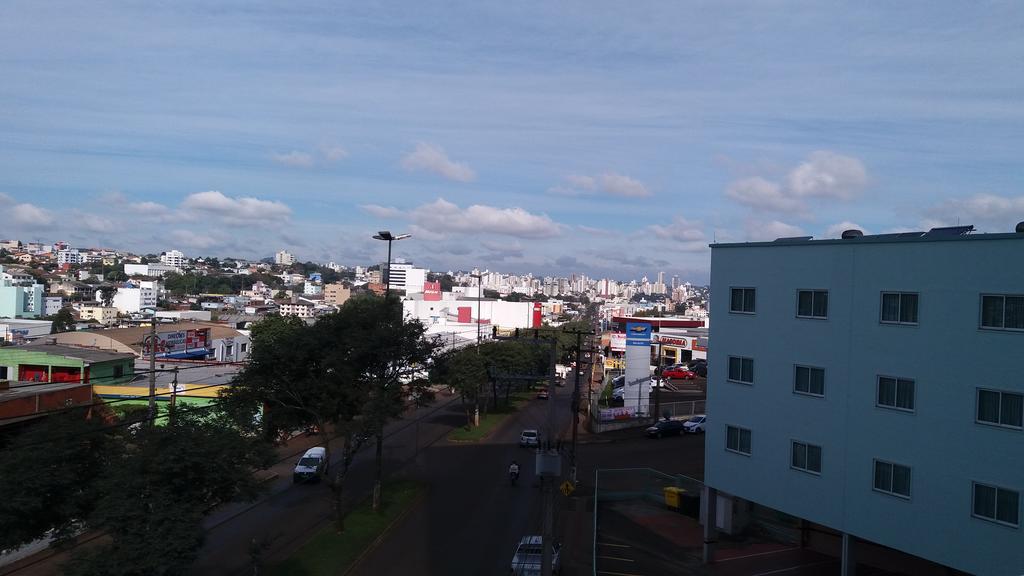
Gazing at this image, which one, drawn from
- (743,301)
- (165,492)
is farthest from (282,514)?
(743,301)

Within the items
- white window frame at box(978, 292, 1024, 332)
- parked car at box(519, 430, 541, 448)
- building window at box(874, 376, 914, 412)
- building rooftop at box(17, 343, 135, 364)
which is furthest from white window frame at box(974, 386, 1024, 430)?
building rooftop at box(17, 343, 135, 364)

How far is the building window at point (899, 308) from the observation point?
14711 mm

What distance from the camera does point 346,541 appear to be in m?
19.0

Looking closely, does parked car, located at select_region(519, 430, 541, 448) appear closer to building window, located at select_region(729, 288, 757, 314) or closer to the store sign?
building window, located at select_region(729, 288, 757, 314)

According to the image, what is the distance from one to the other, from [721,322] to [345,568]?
35.8 ft

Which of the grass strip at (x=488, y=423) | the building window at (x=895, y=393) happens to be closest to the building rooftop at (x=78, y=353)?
the grass strip at (x=488, y=423)

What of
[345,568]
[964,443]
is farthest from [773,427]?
[345,568]

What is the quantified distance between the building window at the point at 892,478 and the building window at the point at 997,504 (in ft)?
4.26

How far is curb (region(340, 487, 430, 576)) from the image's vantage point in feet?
57.2

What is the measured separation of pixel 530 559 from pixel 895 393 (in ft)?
28.1

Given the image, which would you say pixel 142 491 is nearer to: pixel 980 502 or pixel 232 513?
pixel 232 513

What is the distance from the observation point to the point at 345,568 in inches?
675

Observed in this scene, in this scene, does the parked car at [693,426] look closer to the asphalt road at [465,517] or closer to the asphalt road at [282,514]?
the asphalt road at [465,517]

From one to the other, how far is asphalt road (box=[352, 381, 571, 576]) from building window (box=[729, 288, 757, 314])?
730 cm
